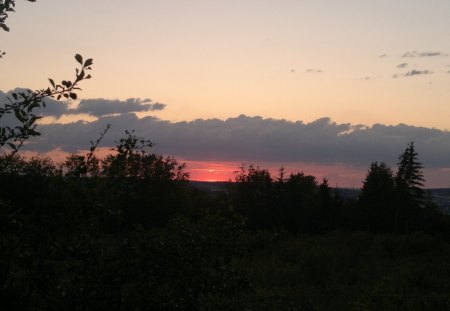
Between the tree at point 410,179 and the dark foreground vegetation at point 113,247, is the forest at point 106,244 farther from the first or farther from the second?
the tree at point 410,179

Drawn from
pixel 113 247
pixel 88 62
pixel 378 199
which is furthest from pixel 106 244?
pixel 378 199

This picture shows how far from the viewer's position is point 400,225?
55.9 metres

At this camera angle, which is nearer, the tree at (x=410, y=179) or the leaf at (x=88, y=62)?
the leaf at (x=88, y=62)

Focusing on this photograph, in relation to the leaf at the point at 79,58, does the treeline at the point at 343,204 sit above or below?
below

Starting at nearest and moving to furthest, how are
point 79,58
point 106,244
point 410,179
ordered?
1. point 79,58
2. point 106,244
3. point 410,179

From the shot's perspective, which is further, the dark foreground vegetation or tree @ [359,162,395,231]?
tree @ [359,162,395,231]

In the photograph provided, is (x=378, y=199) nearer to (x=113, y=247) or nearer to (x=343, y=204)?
(x=343, y=204)

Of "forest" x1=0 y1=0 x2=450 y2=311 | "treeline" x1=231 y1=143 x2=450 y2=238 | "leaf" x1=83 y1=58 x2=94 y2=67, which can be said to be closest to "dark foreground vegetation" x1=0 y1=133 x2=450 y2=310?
"forest" x1=0 y1=0 x2=450 y2=311

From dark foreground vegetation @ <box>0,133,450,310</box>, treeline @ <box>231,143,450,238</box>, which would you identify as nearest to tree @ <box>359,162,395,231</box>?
treeline @ <box>231,143,450,238</box>

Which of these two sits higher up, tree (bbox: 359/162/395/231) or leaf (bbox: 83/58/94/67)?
leaf (bbox: 83/58/94/67)

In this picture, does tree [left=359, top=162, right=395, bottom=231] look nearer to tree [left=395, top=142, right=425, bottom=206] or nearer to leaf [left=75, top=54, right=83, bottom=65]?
tree [left=395, top=142, right=425, bottom=206]

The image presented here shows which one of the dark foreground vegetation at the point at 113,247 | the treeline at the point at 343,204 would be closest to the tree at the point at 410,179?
the treeline at the point at 343,204

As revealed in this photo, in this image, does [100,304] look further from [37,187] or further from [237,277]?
[237,277]

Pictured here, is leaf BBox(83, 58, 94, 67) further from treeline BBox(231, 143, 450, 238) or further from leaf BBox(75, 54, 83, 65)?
treeline BBox(231, 143, 450, 238)
